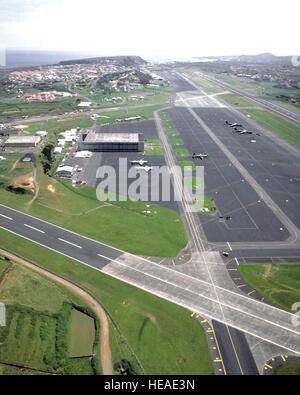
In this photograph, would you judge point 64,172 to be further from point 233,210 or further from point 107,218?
point 233,210

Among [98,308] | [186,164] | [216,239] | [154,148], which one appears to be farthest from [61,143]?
[98,308]

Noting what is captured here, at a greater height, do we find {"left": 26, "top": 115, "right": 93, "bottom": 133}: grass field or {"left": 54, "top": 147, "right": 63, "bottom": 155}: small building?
{"left": 26, "top": 115, "right": 93, "bottom": 133}: grass field

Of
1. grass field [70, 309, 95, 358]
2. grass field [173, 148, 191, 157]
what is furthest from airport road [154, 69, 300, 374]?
grass field [70, 309, 95, 358]

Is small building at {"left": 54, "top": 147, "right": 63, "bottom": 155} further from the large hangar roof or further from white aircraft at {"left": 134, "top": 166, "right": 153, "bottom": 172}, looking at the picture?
white aircraft at {"left": 134, "top": 166, "right": 153, "bottom": 172}

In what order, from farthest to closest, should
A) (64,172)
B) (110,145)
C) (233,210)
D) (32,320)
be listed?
(110,145)
(64,172)
(233,210)
(32,320)

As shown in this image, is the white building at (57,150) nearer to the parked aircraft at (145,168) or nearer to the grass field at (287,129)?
the parked aircraft at (145,168)

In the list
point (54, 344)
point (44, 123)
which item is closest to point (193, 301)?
point (54, 344)
